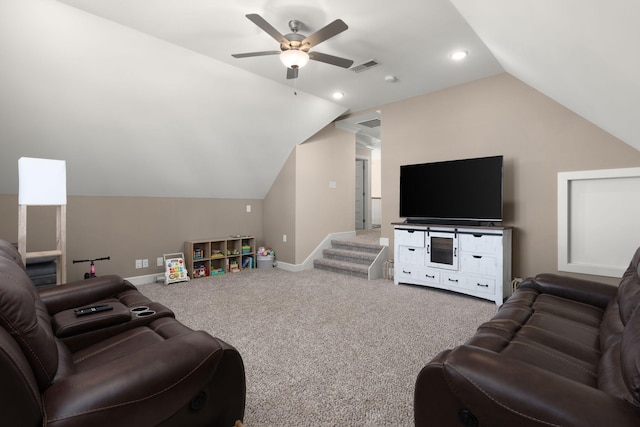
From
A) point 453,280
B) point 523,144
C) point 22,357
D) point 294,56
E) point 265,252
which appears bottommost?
point 453,280

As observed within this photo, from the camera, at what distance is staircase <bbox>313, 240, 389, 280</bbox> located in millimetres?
5105

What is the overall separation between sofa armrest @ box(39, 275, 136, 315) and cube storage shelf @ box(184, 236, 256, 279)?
2787 mm

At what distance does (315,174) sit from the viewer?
19.5ft

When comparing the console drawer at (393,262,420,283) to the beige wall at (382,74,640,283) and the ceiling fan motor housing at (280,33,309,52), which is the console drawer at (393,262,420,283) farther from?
the ceiling fan motor housing at (280,33,309,52)

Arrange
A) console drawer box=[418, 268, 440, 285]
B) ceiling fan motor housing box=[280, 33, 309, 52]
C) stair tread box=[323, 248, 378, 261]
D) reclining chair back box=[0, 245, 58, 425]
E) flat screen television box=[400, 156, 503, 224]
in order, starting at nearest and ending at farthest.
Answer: reclining chair back box=[0, 245, 58, 425], ceiling fan motor housing box=[280, 33, 309, 52], flat screen television box=[400, 156, 503, 224], console drawer box=[418, 268, 440, 285], stair tread box=[323, 248, 378, 261]

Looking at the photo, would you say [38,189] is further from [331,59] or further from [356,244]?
[356,244]

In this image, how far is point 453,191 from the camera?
4.26 meters

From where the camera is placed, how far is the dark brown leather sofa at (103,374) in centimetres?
90

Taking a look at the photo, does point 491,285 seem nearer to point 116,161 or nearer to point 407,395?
point 407,395

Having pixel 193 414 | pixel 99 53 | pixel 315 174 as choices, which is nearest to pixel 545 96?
pixel 315 174

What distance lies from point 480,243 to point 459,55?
2.23 m

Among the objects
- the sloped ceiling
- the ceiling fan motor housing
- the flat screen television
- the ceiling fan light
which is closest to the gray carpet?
the flat screen television

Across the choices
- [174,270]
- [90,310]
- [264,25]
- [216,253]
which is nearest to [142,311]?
[90,310]

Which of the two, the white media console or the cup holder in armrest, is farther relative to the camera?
the white media console
